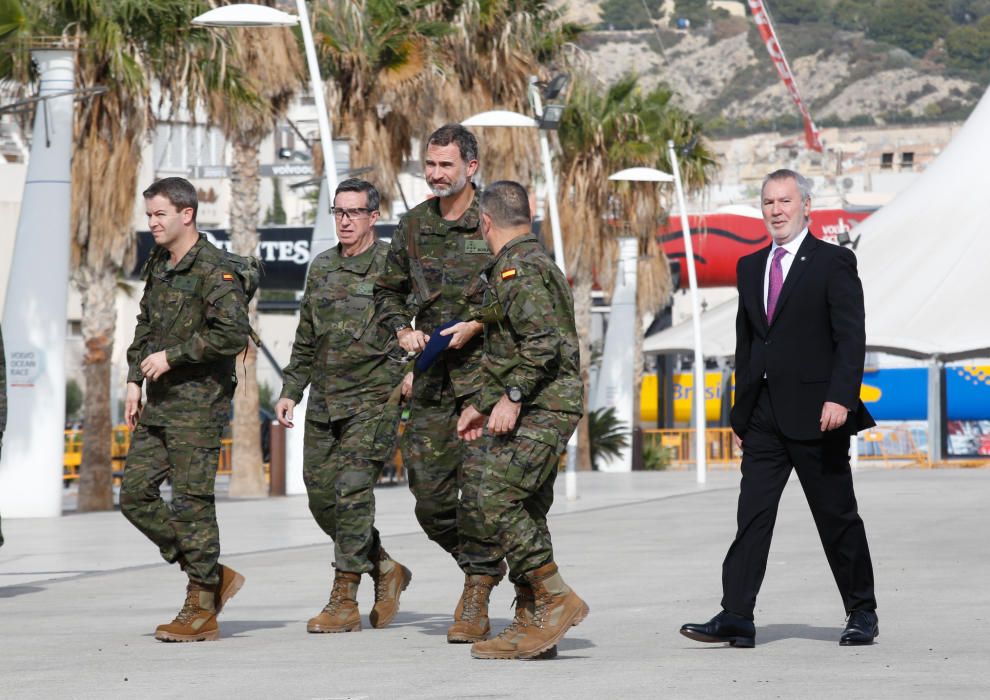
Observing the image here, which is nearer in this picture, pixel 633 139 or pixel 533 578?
pixel 533 578

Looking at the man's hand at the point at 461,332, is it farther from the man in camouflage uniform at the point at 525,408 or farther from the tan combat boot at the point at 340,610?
the tan combat boot at the point at 340,610

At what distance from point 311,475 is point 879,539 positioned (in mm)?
7907

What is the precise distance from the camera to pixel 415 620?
9.35 meters

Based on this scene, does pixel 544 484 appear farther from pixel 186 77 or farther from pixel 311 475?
pixel 186 77

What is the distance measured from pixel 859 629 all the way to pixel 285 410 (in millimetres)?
2784

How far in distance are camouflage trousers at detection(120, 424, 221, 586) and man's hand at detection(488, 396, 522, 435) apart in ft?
4.99

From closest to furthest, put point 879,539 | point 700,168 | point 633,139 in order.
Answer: point 879,539
point 633,139
point 700,168

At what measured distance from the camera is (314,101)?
23609mm

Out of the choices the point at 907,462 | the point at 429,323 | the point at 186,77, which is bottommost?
the point at 907,462

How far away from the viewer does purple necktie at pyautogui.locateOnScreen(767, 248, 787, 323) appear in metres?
8.18

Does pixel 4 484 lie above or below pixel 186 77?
below

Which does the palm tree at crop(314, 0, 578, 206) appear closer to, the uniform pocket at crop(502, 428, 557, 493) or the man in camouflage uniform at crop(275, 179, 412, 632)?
the man in camouflage uniform at crop(275, 179, 412, 632)

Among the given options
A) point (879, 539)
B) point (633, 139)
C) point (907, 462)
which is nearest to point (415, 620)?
point (879, 539)

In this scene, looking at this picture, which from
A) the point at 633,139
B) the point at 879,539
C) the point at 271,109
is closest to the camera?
the point at 879,539
